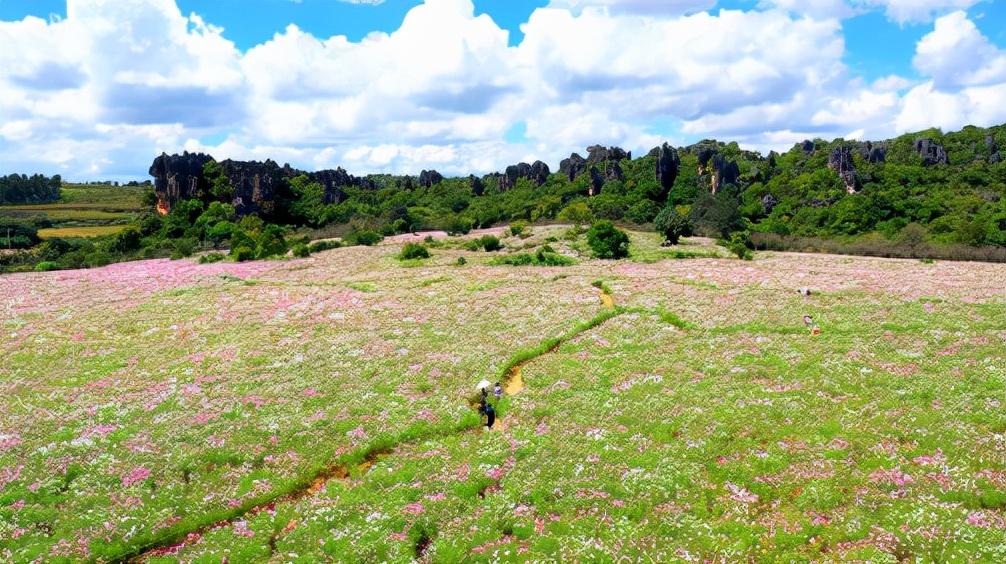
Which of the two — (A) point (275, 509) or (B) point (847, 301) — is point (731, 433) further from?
(B) point (847, 301)

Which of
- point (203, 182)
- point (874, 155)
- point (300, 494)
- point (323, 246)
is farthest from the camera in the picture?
point (874, 155)

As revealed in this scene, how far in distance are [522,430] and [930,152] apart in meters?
155

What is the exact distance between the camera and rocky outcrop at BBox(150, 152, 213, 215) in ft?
420

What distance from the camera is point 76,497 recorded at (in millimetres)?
20203

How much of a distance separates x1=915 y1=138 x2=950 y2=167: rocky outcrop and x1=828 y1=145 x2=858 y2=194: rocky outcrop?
59.4 feet

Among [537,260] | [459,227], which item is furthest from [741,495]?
[459,227]

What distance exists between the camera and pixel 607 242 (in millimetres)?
69812

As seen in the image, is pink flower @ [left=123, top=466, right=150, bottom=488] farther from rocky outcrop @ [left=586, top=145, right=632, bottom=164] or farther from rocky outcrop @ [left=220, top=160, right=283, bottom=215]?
rocky outcrop @ [left=586, top=145, right=632, bottom=164]

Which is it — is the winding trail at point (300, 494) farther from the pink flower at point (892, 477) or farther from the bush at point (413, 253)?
the bush at point (413, 253)

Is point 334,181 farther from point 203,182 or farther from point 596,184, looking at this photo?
point 596,184

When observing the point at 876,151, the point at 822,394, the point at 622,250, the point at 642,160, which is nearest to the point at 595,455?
the point at 822,394

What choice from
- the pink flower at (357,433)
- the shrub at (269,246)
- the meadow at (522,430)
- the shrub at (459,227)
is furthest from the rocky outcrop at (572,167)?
the pink flower at (357,433)

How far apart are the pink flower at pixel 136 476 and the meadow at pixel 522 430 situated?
0.37ft

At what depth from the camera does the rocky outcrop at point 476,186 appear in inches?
7397
